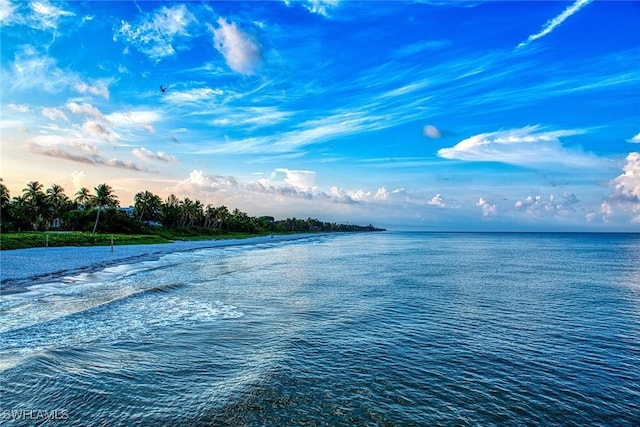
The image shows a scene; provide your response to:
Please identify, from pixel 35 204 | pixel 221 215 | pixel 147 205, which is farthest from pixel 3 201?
pixel 221 215

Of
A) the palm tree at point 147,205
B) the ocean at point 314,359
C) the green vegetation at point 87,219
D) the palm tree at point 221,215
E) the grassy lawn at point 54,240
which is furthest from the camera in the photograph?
the palm tree at point 221,215

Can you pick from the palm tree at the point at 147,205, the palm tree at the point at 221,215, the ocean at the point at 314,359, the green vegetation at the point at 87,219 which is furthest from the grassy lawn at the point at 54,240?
the palm tree at the point at 221,215

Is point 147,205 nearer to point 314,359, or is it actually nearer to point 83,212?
point 83,212

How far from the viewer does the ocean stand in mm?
9117

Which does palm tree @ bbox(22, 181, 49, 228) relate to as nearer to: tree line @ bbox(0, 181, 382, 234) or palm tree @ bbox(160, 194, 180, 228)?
tree line @ bbox(0, 181, 382, 234)

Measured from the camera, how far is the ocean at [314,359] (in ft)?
29.9

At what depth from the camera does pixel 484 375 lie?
37.9 ft

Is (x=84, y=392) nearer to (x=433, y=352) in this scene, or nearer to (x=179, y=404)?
(x=179, y=404)

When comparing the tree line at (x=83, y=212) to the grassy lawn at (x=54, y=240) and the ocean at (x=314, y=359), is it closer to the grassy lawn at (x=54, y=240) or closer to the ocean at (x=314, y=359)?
the grassy lawn at (x=54, y=240)

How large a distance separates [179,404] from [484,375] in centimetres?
890

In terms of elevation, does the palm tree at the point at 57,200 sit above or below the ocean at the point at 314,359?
above

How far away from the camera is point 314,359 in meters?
12.8

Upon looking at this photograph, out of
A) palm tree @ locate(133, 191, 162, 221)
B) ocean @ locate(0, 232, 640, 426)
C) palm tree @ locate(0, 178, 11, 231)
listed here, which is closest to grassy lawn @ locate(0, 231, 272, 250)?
palm tree @ locate(0, 178, 11, 231)

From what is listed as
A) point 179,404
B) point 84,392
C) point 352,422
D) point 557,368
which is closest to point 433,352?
point 557,368
